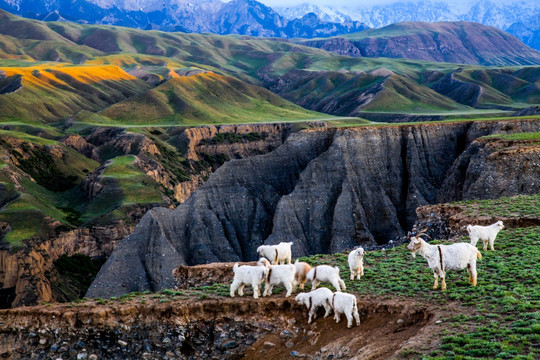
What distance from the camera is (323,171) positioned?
60.0 metres

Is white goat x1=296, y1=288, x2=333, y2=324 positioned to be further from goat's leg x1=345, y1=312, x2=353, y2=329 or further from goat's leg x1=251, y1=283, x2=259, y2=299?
goat's leg x1=251, y1=283, x2=259, y2=299

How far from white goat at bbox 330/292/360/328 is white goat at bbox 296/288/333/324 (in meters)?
0.38

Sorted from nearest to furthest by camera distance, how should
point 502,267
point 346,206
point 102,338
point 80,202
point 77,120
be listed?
1. point 102,338
2. point 502,267
3. point 346,206
4. point 80,202
5. point 77,120

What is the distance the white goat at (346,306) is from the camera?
17750 mm

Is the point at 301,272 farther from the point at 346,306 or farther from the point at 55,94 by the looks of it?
the point at 55,94

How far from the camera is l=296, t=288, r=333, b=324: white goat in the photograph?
60.7ft

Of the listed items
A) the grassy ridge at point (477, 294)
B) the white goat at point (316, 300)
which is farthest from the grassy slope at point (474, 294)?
the white goat at point (316, 300)

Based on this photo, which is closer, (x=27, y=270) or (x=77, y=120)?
(x=27, y=270)

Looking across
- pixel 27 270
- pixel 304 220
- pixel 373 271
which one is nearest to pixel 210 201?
pixel 304 220

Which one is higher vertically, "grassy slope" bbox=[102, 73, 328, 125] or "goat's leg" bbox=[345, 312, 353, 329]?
"grassy slope" bbox=[102, 73, 328, 125]

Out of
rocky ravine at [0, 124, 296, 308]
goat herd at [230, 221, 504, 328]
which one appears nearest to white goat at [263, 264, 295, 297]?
goat herd at [230, 221, 504, 328]

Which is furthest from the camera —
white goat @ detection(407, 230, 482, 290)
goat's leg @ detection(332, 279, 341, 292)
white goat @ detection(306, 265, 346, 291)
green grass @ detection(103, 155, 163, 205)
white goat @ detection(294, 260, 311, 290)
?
green grass @ detection(103, 155, 163, 205)

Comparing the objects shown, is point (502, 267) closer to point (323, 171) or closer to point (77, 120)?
point (323, 171)

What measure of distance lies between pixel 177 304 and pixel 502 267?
12.3 m
